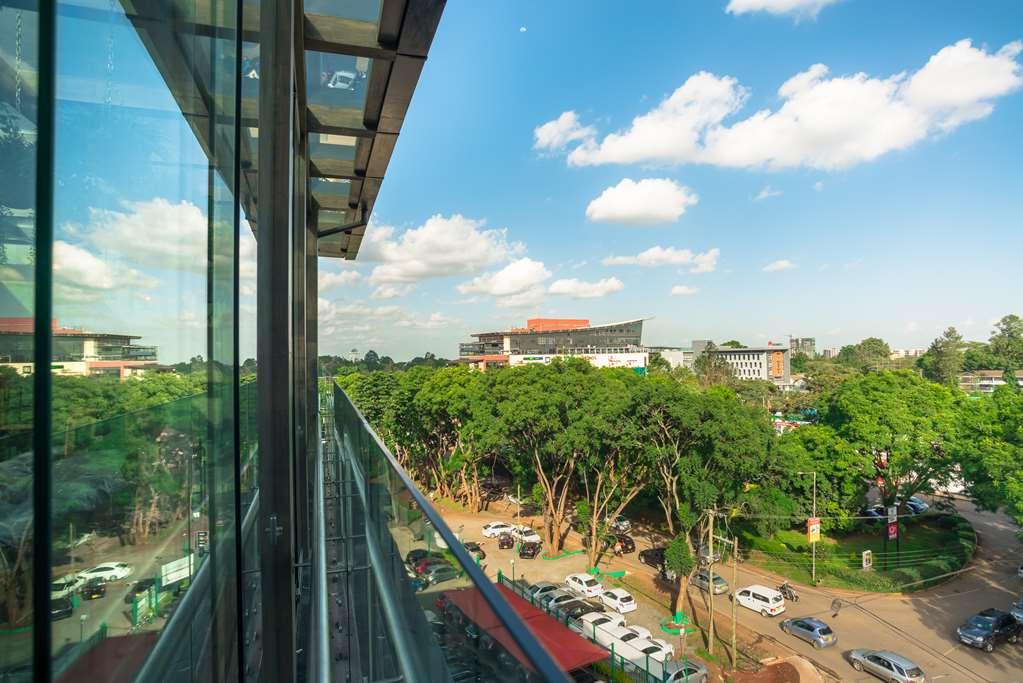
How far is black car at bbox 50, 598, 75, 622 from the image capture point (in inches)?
17.8

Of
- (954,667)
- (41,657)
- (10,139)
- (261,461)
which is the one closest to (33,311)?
(10,139)

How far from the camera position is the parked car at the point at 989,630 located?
37.9 feet

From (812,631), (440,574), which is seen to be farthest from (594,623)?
(440,574)

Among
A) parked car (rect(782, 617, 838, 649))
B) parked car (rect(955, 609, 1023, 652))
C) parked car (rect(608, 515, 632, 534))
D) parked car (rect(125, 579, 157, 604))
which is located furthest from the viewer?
parked car (rect(608, 515, 632, 534))

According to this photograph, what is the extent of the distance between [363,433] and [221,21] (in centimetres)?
141

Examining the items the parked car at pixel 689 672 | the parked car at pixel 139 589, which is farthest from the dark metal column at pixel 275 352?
the parked car at pixel 689 672

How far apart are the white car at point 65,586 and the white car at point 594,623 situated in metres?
12.0

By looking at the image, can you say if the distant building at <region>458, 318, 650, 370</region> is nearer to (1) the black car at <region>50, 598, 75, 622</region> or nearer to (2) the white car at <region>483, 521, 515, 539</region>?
(2) the white car at <region>483, 521, 515, 539</region>

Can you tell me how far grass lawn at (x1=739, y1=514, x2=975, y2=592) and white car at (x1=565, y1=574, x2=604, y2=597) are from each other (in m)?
5.28

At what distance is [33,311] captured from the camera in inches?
17.2

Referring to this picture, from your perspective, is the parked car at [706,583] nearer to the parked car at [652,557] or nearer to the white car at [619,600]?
the parked car at [652,557]

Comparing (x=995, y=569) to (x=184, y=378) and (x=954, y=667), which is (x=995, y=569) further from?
(x=184, y=378)

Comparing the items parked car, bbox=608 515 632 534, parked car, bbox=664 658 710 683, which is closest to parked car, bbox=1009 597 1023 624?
parked car, bbox=664 658 710 683

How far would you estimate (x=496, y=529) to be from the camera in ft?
60.6
